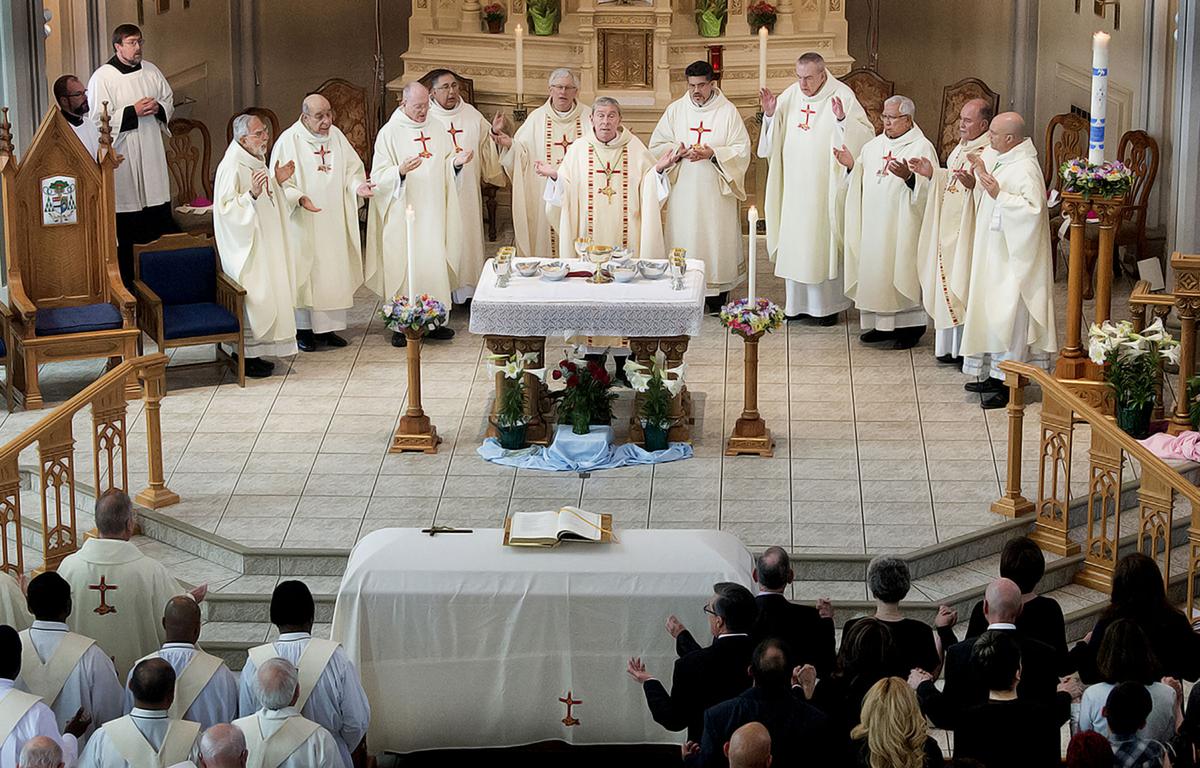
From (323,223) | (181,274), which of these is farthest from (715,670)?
(323,223)

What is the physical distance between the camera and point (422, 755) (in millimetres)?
9516

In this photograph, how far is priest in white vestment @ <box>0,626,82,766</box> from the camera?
7367 mm

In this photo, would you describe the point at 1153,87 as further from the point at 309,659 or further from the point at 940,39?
the point at 309,659

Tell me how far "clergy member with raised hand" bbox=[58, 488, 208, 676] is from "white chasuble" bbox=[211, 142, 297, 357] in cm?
505

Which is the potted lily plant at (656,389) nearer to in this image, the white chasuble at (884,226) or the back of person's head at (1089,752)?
the white chasuble at (884,226)

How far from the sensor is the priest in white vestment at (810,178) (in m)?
15.1

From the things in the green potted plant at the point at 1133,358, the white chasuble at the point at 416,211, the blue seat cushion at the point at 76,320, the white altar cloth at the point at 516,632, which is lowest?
the white altar cloth at the point at 516,632

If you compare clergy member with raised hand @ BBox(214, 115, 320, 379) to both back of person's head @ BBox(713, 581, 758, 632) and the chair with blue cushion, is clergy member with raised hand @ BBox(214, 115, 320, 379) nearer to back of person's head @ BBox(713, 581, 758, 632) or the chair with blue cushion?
the chair with blue cushion

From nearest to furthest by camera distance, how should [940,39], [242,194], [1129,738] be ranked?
[1129,738] → [242,194] → [940,39]

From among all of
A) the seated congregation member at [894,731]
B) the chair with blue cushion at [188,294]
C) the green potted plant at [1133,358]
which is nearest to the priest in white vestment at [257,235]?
the chair with blue cushion at [188,294]

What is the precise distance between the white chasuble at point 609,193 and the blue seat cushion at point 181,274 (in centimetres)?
256

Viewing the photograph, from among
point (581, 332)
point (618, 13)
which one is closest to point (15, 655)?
point (581, 332)

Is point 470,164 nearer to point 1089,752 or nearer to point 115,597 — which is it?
point 115,597

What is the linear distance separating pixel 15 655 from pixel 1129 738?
13.8 feet
